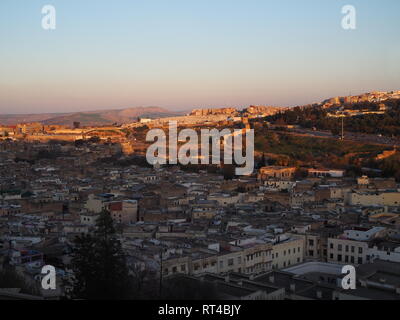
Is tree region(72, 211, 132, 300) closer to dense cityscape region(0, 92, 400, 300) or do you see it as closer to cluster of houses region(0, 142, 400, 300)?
dense cityscape region(0, 92, 400, 300)

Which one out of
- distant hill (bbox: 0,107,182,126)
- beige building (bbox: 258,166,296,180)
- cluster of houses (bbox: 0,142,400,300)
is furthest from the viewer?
distant hill (bbox: 0,107,182,126)

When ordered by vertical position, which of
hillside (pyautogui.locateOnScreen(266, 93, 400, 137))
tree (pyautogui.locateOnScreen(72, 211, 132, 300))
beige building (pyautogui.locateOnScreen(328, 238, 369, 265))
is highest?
hillside (pyautogui.locateOnScreen(266, 93, 400, 137))

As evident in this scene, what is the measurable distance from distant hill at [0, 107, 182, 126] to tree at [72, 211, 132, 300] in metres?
105

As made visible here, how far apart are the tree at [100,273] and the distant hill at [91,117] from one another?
10450cm

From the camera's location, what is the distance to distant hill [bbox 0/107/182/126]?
11550 centimetres

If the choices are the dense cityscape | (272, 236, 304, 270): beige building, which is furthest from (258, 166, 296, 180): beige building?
(272, 236, 304, 270): beige building

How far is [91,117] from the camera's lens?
123875mm

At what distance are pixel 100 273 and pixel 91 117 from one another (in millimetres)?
119166

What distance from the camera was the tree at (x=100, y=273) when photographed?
23.5 ft

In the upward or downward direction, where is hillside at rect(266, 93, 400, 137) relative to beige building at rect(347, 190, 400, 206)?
upward

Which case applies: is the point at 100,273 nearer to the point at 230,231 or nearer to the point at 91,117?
the point at 230,231

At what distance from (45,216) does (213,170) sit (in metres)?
14.1

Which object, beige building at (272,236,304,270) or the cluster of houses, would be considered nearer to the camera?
the cluster of houses
